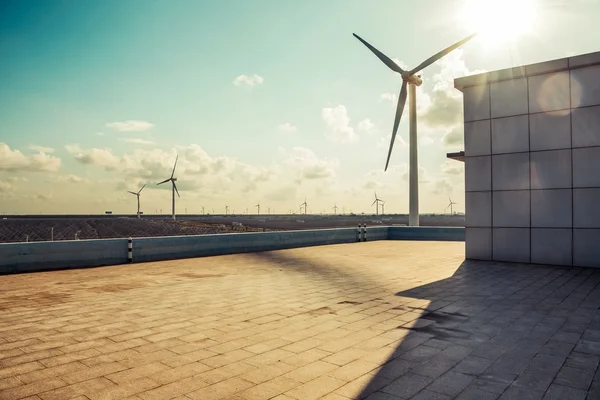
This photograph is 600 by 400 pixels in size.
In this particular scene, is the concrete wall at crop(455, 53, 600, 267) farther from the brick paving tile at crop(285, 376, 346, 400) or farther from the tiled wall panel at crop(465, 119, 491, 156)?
the brick paving tile at crop(285, 376, 346, 400)

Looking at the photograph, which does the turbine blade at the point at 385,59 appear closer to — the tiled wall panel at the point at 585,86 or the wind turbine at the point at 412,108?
the wind turbine at the point at 412,108

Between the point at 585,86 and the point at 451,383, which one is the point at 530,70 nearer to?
the point at 585,86

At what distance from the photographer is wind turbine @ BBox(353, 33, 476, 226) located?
36156 mm

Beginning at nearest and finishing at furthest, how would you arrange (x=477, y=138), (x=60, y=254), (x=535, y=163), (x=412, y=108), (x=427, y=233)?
(x=60, y=254)
(x=535, y=163)
(x=477, y=138)
(x=427, y=233)
(x=412, y=108)

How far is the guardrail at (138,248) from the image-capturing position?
13.4 metres

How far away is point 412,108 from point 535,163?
2422 cm

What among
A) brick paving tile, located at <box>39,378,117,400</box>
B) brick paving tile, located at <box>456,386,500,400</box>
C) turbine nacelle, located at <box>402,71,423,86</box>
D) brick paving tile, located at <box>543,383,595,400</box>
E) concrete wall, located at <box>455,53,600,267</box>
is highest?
turbine nacelle, located at <box>402,71,423,86</box>

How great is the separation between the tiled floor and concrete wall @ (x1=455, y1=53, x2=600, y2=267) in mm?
3155

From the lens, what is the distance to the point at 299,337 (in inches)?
249

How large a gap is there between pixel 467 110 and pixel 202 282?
1279cm

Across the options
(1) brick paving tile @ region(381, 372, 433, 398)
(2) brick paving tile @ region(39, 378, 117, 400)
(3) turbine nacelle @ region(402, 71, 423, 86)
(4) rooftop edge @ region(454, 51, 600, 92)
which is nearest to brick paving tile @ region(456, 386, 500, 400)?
(1) brick paving tile @ region(381, 372, 433, 398)

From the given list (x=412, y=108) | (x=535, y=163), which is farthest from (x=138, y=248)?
(x=412, y=108)

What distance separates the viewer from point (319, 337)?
632 centimetres

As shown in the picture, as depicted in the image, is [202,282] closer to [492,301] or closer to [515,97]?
[492,301]
